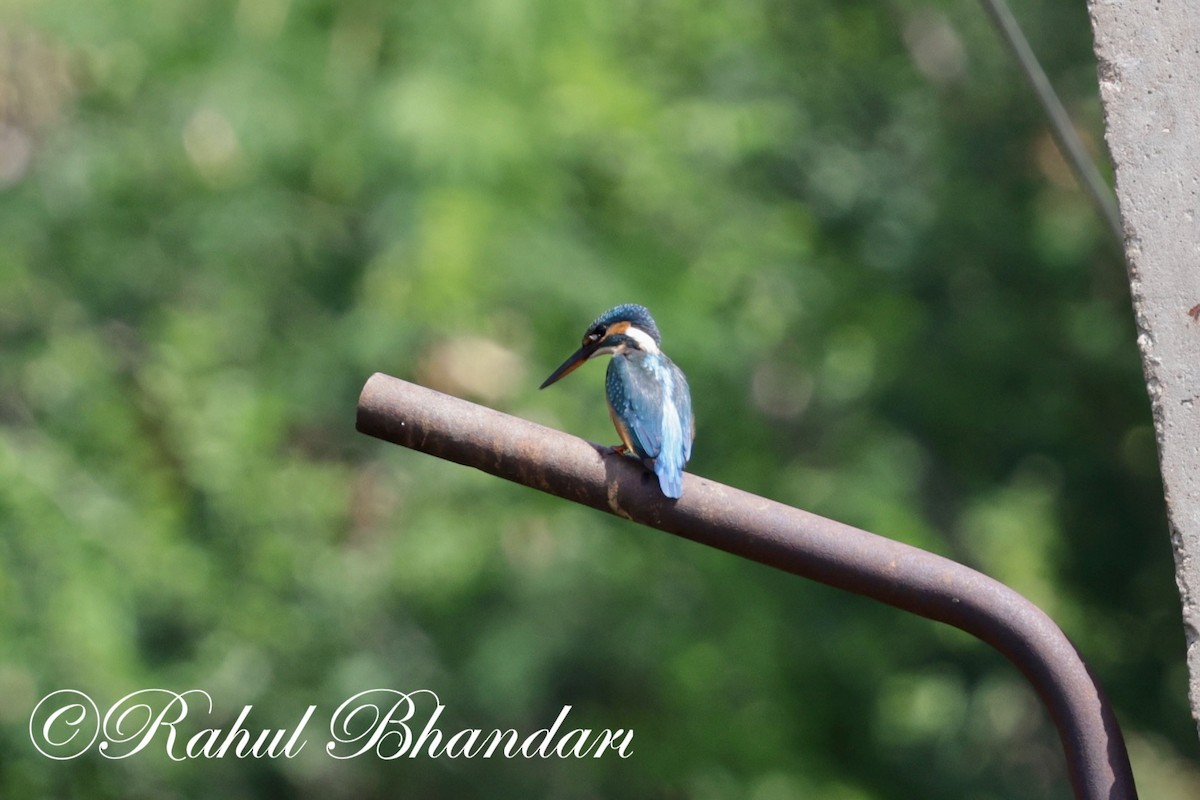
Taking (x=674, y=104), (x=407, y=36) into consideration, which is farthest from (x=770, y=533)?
(x=674, y=104)

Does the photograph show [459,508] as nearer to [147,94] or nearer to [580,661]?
[580,661]

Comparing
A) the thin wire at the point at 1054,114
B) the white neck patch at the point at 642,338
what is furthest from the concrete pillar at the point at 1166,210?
the white neck patch at the point at 642,338

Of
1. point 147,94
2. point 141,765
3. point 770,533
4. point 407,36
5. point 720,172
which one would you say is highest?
point 720,172

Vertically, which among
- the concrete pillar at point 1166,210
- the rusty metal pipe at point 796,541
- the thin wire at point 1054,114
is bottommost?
the rusty metal pipe at point 796,541

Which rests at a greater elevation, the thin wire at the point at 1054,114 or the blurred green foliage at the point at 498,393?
the blurred green foliage at the point at 498,393

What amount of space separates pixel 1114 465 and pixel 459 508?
3.05 metres

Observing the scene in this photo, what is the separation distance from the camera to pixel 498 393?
18.7ft

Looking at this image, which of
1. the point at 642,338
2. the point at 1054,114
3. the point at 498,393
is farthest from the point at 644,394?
the point at 498,393

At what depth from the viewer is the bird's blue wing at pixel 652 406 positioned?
235cm

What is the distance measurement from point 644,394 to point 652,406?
83 mm

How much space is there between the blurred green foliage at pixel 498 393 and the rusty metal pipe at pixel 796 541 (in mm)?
3295

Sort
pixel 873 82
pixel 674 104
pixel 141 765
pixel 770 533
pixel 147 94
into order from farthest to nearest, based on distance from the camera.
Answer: pixel 873 82
pixel 674 104
pixel 147 94
pixel 141 765
pixel 770 533

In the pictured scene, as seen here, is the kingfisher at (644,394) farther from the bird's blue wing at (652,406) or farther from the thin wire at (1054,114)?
the thin wire at (1054,114)

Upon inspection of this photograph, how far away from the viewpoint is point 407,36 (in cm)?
576
